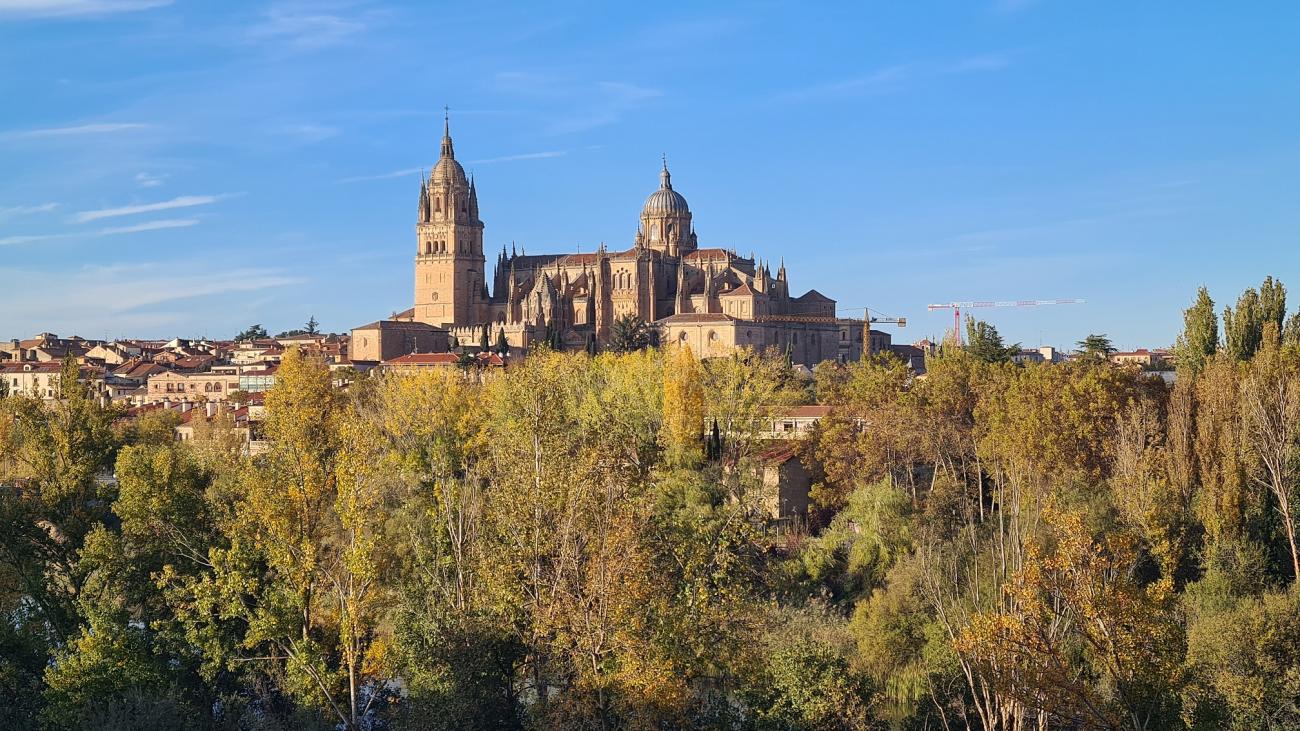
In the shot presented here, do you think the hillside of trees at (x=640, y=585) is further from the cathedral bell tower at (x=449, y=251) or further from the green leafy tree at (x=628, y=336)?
the cathedral bell tower at (x=449, y=251)

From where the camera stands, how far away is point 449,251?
3509 inches

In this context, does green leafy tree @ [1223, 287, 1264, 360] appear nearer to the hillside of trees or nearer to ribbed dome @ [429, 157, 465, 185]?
the hillside of trees

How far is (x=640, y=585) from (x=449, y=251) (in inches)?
2925

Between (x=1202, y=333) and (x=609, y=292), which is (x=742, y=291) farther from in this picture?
(x=1202, y=333)

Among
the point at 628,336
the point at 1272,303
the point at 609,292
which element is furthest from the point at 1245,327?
the point at 609,292

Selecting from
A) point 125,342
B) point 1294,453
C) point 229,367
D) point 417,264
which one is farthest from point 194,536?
point 125,342

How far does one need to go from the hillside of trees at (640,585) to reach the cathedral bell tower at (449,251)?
6051cm

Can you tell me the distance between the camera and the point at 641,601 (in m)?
16.6

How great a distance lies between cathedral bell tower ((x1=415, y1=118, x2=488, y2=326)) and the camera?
89.0 meters

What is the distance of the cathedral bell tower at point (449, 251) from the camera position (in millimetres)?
89000

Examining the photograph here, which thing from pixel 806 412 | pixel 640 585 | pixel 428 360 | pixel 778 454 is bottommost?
pixel 640 585

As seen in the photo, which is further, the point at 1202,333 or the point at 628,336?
the point at 628,336

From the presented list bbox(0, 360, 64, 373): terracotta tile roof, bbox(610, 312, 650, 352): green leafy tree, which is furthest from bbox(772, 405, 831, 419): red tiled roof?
bbox(0, 360, 64, 373): terracotta tile roof

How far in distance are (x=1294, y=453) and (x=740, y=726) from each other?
11.8 meters
